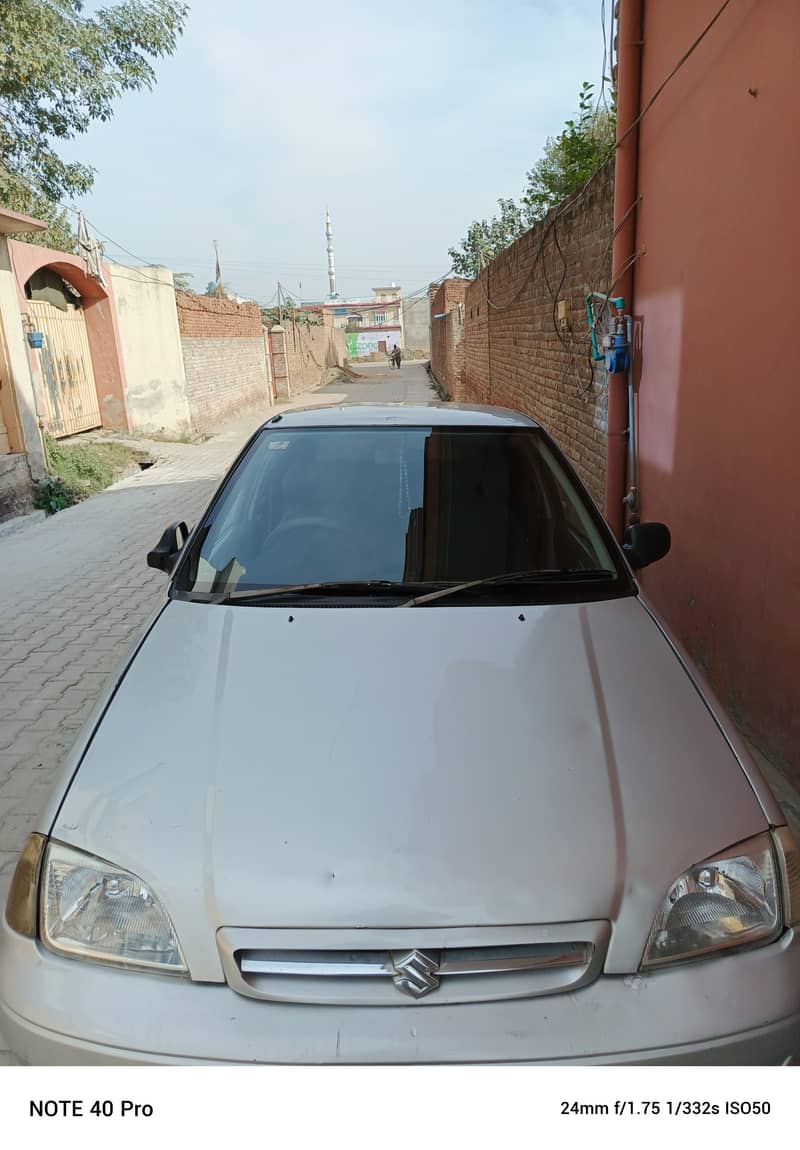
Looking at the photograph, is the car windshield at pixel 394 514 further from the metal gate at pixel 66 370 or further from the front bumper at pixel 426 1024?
the metal gate at pixel 66 370

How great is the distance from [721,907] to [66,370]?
1254 cm

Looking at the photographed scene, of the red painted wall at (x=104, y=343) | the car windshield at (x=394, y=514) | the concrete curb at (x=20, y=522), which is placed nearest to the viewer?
the car windshield at (x=394, y=514)

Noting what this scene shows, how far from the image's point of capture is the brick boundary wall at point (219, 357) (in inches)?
663

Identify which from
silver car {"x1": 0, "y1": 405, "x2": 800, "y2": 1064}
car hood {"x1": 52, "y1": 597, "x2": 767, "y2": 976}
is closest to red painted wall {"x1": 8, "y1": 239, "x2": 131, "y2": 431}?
car hood {"x1": 52, "y1": 597, "x2": 767, "y2": 976}

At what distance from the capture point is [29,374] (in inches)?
367

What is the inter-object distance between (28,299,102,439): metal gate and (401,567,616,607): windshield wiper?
34.6ft

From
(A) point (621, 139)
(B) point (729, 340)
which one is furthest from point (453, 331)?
(B) point (729, 340)

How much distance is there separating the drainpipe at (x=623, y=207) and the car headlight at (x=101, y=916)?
3.56m

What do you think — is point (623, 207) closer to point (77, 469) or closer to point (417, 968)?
point (417, 968)

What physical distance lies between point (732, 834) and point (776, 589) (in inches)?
74.7

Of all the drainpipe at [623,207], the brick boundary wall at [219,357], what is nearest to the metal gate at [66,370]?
the brick boundary wall at [219,357]

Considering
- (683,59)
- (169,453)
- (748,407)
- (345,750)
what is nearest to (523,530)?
(345,750)

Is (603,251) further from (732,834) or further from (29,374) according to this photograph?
(29,374)

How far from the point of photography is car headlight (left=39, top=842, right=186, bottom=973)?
155 centimetres
